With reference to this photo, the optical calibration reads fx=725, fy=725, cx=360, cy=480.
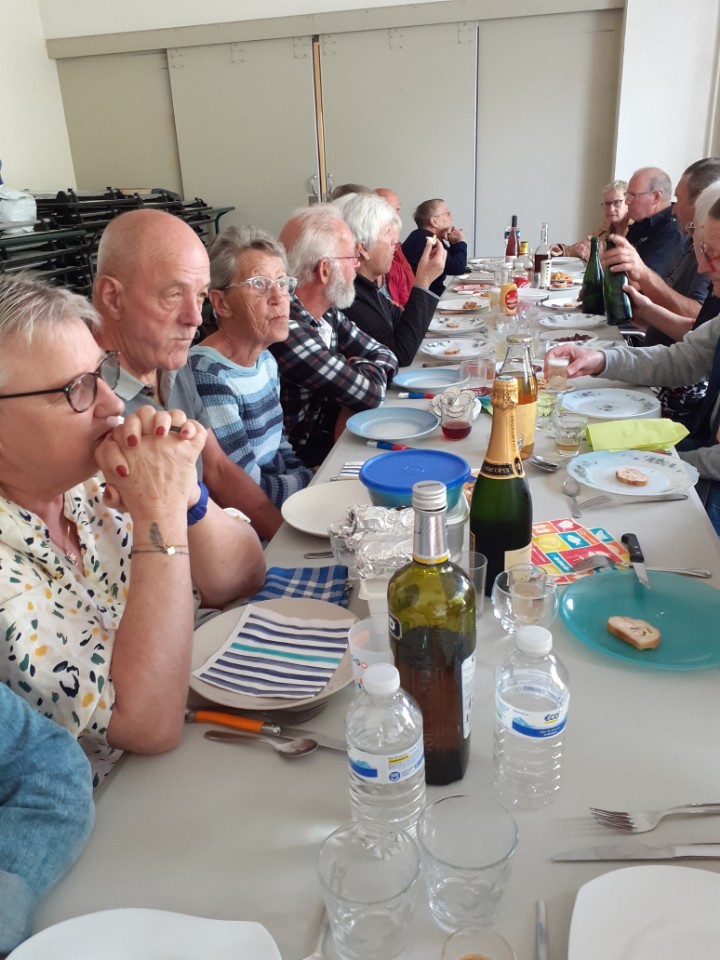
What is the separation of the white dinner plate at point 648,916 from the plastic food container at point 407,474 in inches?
25.4

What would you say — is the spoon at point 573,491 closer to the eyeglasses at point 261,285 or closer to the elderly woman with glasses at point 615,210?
the eyeglasses at point 261,285

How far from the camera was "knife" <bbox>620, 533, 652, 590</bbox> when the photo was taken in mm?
1098

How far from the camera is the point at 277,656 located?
3.22 feet

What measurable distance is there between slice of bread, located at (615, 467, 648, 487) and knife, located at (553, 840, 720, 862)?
881mm

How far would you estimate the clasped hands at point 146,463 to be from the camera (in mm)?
992

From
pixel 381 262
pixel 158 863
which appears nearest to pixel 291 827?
pixel 158 863

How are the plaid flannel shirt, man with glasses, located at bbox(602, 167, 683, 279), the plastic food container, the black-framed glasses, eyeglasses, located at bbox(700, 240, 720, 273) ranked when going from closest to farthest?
Answer: the black-framed glasses → the plastic food container → eyeglasses, located at bbox(700, 240, 720, 273) → the plaid flannel shirt → man with glasses, located at bbox(602, 167, 683, 279)

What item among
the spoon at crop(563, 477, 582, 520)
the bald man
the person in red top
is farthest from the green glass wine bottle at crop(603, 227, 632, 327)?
the bald man

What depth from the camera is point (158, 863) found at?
709 millimetres

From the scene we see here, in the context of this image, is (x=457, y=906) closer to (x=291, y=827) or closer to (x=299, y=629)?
(x=291, y=827)

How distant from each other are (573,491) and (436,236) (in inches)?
167

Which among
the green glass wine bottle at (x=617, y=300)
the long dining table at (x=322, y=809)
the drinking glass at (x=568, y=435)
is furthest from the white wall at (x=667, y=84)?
the long dining table at (x=322, y=809)

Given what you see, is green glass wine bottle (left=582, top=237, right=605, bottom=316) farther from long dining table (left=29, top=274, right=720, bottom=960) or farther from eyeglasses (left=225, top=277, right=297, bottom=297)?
long dining table (left=29, top=274, right=720, bottom=960)

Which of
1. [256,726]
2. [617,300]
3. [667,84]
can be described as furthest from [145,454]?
[667,84]
